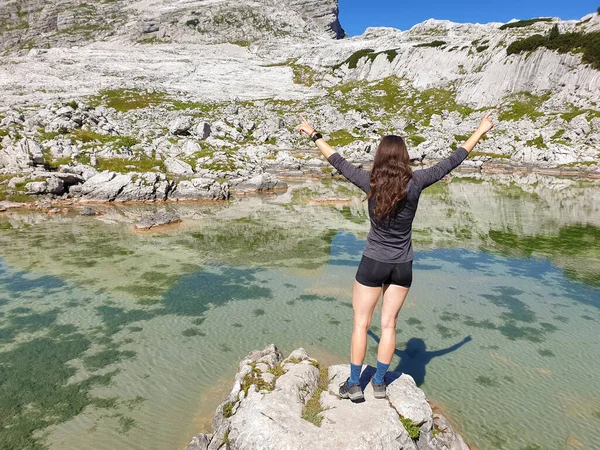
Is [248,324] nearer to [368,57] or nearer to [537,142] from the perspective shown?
[537,142]

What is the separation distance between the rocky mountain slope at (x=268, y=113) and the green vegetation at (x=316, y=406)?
145 ft

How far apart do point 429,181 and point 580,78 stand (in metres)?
165

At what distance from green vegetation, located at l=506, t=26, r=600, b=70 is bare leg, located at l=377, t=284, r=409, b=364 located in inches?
6507

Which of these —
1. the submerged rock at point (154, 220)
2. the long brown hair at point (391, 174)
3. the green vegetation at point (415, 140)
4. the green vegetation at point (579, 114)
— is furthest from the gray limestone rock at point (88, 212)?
the green vegetation at point (579, 114)

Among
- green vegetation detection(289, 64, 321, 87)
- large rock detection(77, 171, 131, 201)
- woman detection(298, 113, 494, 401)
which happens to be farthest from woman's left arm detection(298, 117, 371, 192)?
green vegetation detection(289, 64, 321, 87)

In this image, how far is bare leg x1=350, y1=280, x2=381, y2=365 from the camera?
23.8 ft

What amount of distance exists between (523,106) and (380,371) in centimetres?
15807

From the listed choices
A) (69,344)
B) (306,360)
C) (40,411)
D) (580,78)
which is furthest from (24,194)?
(580,78)

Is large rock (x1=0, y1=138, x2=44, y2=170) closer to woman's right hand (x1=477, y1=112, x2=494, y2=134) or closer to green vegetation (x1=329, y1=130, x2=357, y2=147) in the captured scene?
woman's right hand (x1=477, y1=112, x2=494, y2=134)

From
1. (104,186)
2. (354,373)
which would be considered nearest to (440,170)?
(354,373)

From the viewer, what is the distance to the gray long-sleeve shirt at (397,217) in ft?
22.4

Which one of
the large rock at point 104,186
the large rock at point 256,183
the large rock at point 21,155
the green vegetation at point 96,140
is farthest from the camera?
the green vegetation at point 96,140

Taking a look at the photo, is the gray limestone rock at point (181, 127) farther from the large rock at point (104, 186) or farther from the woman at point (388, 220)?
the woman at point (388, 220)

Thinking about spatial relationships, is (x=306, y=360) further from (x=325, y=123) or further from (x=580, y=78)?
(x=580, y=78)
